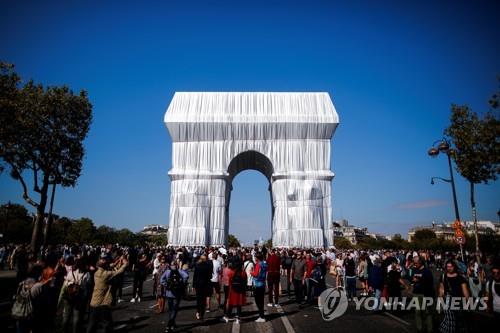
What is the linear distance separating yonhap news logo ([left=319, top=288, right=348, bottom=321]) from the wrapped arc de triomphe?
19.9 metres

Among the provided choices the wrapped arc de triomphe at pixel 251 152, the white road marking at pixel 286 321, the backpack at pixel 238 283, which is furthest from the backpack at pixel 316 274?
the wrapped arc de triomphe at pixel 251 152

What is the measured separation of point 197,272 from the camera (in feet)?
30.1

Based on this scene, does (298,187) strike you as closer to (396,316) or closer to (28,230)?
(396,316)

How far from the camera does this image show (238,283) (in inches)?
339

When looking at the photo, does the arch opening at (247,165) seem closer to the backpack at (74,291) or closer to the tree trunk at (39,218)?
the tree trunk at (39,218)

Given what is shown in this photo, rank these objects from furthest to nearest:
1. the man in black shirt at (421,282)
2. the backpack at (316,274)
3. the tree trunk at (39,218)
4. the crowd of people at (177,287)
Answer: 1. the tree trunk at (39,218)
2. the backpack at (316,274)
3. the man in black shirt at (421,282)
4. the crowd of people at (177,287)

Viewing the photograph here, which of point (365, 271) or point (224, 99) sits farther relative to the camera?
point (224, 99)

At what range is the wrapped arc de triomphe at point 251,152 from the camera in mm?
33219

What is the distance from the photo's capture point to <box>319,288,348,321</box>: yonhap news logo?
970 centimetres

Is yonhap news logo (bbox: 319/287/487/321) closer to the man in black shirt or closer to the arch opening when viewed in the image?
the man in black shirt

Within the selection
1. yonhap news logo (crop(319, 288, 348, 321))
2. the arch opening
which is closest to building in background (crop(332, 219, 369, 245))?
the arch opening

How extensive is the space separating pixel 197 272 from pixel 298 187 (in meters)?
25.2

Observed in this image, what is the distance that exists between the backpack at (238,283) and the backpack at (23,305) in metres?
4.15

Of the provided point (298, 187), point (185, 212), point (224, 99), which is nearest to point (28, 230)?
point (185, 212)
